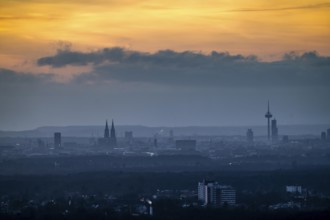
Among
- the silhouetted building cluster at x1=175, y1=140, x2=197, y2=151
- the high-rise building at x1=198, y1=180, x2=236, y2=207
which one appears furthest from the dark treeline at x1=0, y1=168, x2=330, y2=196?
the silhouetted building cluster at x1=175, y1=140, x2=197, y2=151

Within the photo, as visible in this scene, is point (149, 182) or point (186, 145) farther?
point (186, 145)

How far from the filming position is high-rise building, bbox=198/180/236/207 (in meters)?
72.0

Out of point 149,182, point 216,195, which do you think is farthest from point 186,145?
point 216,195

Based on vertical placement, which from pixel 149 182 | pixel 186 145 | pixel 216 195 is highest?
pixel 186 145

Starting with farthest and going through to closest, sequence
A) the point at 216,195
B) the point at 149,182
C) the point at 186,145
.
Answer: the point at 186,145 < the point at 149,182 < the point at 216,195

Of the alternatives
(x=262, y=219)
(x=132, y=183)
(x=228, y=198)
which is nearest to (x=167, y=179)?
(x=132, y=183)

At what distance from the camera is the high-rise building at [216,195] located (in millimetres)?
72000

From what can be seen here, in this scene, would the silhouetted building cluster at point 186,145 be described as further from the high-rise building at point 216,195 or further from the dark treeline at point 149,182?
the high-rise building at point 216,195

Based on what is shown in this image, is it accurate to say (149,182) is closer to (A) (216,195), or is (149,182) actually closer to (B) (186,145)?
(A) (216,195)

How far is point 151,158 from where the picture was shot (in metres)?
142

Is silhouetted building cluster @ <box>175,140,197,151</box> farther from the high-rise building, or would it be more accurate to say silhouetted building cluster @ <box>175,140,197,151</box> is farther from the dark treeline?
the high-rise building

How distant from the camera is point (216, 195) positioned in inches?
2889

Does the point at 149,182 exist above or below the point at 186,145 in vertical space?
below

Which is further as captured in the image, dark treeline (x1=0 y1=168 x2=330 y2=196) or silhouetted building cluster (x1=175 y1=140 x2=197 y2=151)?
silhouetted building cluster (x1=175 y1=140 x2=197 y2=151)
